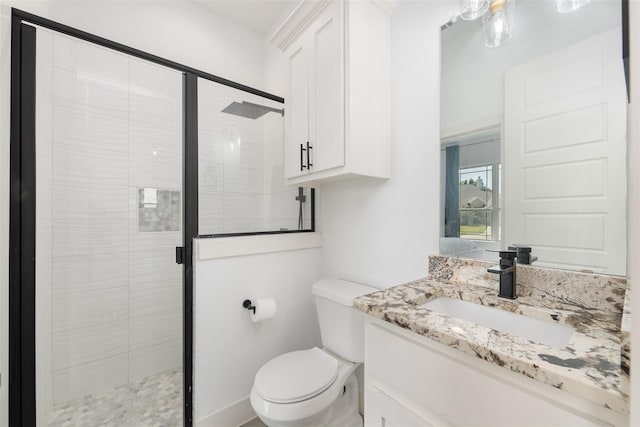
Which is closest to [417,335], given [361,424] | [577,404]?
[577,404]

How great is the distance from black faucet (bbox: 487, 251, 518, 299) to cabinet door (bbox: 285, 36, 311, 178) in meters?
1.00

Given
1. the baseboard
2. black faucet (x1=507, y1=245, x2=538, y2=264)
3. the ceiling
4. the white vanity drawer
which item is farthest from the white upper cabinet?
the baseboard

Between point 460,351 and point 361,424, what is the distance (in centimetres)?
112

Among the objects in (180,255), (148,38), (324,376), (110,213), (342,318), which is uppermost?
(148,38)

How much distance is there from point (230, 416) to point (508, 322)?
1482 mm

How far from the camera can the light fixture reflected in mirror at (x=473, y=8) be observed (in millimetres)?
1135

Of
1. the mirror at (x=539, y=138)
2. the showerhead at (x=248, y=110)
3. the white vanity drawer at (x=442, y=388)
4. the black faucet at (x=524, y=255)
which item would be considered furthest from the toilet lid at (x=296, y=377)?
the showerhead at (x=248, y=110)

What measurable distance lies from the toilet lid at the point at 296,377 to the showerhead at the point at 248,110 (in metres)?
1.38

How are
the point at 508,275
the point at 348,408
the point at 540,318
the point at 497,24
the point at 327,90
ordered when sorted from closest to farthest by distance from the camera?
the point at 540,318
the point at 508,275
the point at 497,24
the point at 327,90
the point at 348,408

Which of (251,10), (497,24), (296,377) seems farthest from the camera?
(251,10)

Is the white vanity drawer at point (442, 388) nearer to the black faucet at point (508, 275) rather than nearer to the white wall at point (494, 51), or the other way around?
the black faucet at point (508, 275)

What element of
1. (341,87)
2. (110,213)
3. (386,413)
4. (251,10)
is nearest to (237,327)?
(110,213)

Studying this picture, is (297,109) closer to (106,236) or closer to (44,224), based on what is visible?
(106,236)

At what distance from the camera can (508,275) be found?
96cm
